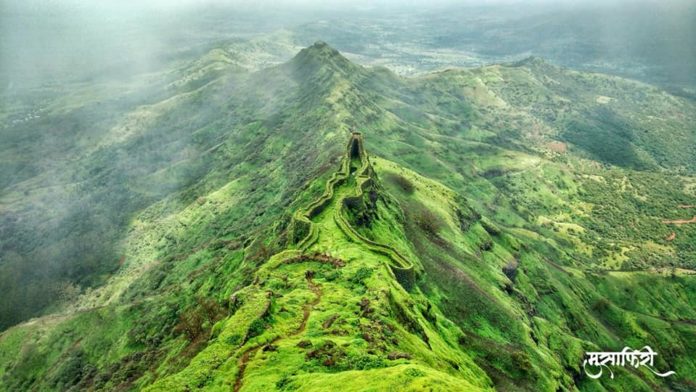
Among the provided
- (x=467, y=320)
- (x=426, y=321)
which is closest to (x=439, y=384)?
(x=426, y=321)

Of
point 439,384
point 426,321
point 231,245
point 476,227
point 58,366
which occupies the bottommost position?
point 58,366

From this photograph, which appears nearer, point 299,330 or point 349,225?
point 299,330

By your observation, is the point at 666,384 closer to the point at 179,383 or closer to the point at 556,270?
the point at 556,270

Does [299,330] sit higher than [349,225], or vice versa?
[299,330]

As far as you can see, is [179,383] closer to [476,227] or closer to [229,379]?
[229,379]

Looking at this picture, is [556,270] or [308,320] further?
[556,270]

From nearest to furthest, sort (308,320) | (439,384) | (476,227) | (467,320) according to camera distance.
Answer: (439,384) → (308,320) → (467,320) → (476,227)

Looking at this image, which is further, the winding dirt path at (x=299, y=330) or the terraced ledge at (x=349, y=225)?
the terraced ledge at (x=349, y=225)

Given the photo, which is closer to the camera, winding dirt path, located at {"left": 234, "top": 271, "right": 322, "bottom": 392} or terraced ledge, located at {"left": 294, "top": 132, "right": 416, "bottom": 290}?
winding dirt path, located at {"left": 234, "top": 271, "right": 322, "bottom": 392}

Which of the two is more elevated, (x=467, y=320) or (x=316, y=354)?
(x=316, y=354)

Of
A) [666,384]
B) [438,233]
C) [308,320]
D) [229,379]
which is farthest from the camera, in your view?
[666,384]
